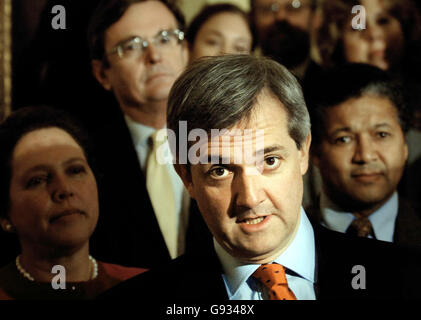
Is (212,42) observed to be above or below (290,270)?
above

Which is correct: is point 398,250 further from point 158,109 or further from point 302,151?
point 158,109

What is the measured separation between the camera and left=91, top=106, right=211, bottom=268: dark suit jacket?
187 cm

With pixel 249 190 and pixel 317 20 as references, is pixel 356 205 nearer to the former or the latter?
pixel 249 190

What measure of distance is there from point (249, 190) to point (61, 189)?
1.97ft

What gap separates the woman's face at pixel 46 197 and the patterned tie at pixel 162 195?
21 cm

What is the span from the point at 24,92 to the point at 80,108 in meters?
0.20

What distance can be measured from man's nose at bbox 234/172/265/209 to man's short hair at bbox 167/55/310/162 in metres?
0.13

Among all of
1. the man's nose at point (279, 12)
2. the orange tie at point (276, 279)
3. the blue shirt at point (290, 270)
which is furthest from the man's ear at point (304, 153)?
the man's nose at point (279, 12)

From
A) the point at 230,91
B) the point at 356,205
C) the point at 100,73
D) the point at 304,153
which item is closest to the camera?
the point at 230,91

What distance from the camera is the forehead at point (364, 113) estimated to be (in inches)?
71.7

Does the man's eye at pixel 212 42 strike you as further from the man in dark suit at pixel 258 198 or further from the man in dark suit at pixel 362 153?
the man in dark suit at pixel 258 198

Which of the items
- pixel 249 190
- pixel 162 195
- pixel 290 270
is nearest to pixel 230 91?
pixel 249 190

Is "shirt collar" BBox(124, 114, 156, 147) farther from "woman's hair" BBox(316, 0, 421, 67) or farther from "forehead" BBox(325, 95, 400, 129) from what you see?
"woman's hair" BBox(316, 0, 421, 67)

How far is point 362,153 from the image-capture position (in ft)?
5.93
